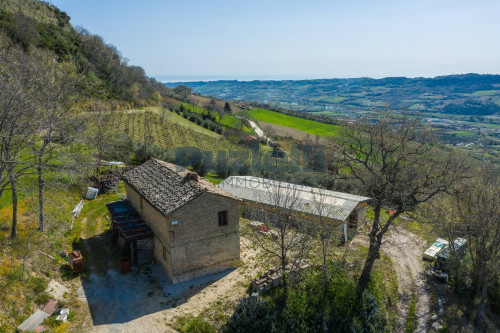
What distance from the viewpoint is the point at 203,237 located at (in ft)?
62.8

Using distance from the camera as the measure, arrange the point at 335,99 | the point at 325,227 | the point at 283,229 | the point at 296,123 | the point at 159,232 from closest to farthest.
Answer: the point at 283,229
the point at 159,232
the point at 325,227
the point at 296,123
the point at 335,99

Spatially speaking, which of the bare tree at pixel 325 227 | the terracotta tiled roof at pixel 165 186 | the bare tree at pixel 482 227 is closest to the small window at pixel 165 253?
the terracotta tiled roof at pixel 165 186

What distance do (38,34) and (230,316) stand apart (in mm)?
67597

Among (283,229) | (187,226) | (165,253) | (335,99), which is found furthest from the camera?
(335,99)

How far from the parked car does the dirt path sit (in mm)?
681

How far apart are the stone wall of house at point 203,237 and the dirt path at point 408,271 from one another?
9.32 meters

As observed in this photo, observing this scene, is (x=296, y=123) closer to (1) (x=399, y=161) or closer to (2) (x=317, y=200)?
(2) (x=317, y=200)

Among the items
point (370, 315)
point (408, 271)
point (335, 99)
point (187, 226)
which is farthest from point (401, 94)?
point (187, 226)

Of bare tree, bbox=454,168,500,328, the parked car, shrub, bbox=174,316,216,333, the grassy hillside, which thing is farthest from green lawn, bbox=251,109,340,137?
shrub, bbox=174,316,216,333

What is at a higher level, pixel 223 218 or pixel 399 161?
pixel 399 161

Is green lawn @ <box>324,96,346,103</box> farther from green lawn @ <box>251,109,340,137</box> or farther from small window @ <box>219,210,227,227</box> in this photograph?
small window @ <box>219,210,227,227</box>

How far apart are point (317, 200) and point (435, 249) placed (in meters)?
10.3

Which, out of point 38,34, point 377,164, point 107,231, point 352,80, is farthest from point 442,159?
point 352,80

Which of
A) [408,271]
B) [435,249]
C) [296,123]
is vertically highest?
[296,123]
